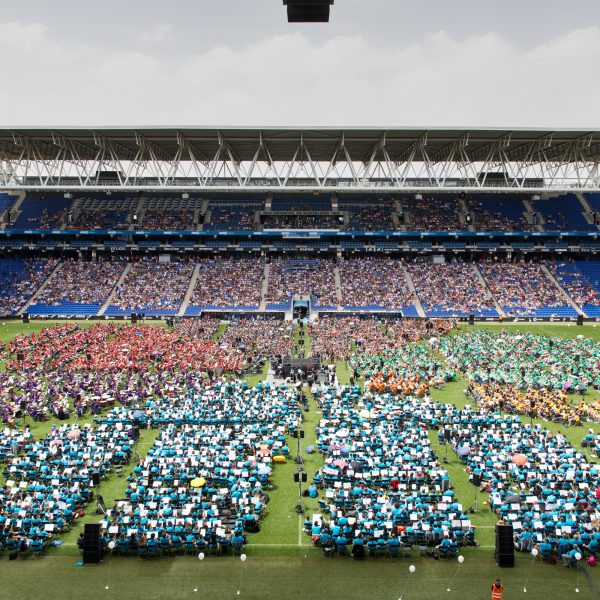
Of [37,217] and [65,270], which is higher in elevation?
[37,217]

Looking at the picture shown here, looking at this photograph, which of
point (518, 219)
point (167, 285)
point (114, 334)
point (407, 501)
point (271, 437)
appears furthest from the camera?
point (518, 219)

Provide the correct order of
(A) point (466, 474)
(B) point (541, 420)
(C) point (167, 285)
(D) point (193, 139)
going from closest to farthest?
1. (A) point (466, 474)
2. (B) point (541, 420)
3. (D) point (193, 139)
4. (C) point (167, 285)

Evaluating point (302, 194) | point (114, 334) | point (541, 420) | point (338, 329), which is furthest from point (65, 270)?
point (541, 420)

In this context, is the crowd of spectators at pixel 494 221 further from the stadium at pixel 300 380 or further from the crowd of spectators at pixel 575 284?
the crowd of spectators at pixel 575 284

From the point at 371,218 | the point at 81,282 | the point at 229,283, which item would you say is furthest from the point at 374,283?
the point at 81,282

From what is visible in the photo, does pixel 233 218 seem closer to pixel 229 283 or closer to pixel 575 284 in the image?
pixel 229 283

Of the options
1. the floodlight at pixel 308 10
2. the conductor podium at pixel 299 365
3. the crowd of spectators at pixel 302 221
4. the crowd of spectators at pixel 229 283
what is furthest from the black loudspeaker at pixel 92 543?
the crowd of spectators at pixel 302 221

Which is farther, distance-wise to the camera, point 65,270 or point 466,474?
point 65,270

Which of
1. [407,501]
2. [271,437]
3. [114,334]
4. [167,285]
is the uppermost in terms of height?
[167,285]

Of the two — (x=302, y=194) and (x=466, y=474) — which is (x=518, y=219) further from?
(x=466, y=474)
